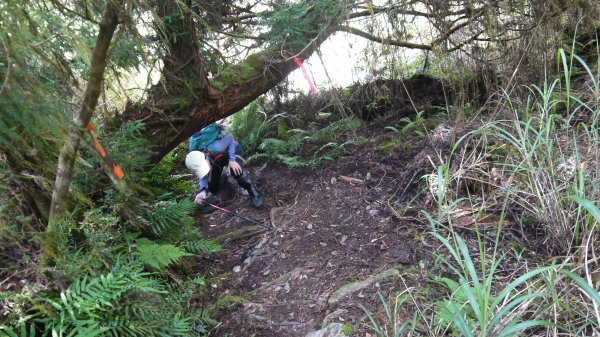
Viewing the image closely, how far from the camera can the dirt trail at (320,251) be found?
2.97m

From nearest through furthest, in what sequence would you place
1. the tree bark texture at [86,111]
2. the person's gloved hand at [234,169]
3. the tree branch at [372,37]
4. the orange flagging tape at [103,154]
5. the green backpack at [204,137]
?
1. the tree bark texture at [86,111]
2. the orange flagging tape at [103,154]
3. the tree branch at [372,37]
4. the person's gloved hand at [234,169]
5. the green backpack at [204,137]

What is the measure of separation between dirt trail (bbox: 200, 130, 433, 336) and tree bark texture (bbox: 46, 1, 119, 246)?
54.9 inches

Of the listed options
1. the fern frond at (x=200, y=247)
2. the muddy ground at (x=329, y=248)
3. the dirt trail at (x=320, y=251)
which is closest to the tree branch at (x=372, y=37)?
the muddy ground at (x=329, y=248)

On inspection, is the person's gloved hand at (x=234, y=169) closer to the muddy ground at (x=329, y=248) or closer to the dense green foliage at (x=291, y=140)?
the muddy ground at (x=329, y=248)

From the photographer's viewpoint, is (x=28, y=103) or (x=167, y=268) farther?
(x=167, y=268)

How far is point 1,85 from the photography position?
6.03ft

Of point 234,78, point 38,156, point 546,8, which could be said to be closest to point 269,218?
point 234,78

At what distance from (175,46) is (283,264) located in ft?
8.58

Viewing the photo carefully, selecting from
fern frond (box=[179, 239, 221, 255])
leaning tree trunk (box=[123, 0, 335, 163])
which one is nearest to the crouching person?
leaning tree trunk (box=[123, 0, 335, 163])

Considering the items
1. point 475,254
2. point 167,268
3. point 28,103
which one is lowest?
point 475,254

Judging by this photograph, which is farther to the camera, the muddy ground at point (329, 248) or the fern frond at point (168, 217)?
the fern frond at point (168, 217)

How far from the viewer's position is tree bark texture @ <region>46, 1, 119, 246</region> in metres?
2.15

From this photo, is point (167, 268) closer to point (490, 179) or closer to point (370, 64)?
point (490, 179)

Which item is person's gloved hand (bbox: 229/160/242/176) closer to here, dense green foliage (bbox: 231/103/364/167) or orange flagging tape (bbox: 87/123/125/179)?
dense green foliage (bbox: 231/103/364/167)
